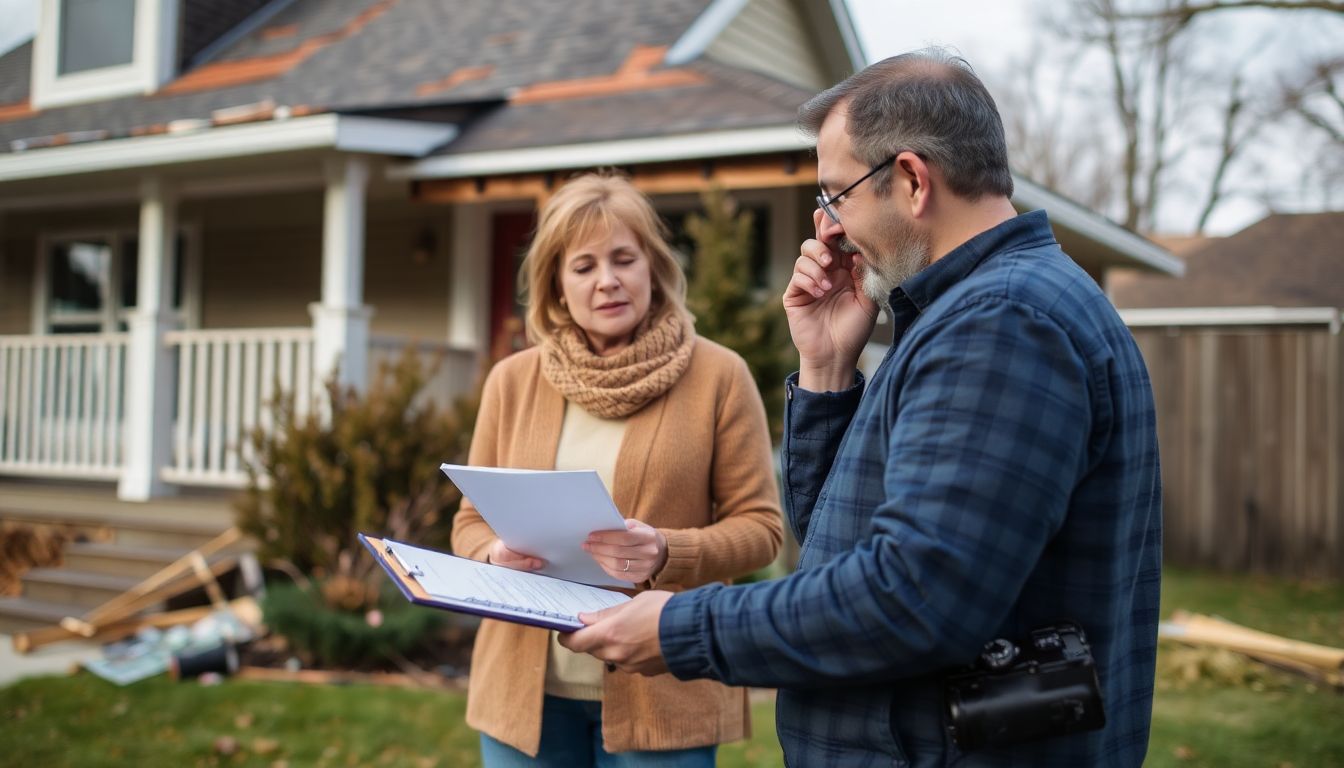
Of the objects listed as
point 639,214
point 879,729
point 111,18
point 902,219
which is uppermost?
point 111,18

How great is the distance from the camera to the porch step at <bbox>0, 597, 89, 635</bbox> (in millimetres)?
6465

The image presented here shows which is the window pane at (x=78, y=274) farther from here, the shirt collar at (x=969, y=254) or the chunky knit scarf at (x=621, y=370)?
the shirt collar at (x=969, y=254)

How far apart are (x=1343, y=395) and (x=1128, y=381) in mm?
9137

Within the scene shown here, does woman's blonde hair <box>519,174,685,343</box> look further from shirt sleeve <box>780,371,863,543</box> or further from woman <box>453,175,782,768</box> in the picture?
shirt sleeve <box>780,371,863,543</box>

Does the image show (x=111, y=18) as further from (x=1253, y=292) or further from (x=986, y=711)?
(x=1253, y=292)

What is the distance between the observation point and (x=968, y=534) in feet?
3.84

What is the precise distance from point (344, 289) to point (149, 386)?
1.89m

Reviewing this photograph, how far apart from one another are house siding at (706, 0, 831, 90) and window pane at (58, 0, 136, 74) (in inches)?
239

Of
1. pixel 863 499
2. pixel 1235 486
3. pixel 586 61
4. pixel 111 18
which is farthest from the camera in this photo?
pixel 111 18

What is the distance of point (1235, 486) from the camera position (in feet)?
30.0

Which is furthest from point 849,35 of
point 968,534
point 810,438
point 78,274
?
point 968,534

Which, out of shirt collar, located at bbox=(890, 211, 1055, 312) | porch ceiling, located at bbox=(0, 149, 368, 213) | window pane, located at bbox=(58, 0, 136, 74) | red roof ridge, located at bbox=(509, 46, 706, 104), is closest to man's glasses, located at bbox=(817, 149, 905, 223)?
shirt collar, located at bbox=(890, 211, 1055, 312)

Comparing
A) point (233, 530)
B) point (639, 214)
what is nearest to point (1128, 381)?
point (639, 214)

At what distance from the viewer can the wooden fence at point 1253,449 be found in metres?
8.77
